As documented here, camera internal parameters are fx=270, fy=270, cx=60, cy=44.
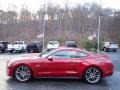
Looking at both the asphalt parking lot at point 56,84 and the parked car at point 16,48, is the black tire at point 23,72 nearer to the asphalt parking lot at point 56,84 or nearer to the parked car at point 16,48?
the asphalt parking lot at point 56,84

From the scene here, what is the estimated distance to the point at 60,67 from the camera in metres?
10.4

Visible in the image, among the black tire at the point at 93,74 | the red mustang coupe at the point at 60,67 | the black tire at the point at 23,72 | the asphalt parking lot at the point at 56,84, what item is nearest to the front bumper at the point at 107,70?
the red mustang coupe at the point at 60,67

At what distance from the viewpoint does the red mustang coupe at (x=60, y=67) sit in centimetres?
1035

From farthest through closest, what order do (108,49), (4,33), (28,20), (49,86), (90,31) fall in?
(28,20) < (90,31) < (4,33) < (108,49) < (49,86)

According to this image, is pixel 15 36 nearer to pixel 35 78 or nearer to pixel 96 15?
pixel 96 15

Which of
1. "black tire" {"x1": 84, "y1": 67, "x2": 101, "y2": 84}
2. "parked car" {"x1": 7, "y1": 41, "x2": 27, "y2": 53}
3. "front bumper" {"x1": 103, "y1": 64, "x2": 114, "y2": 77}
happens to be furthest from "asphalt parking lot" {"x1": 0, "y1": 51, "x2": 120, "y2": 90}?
"parked car" {"x1": 7, "y1": 41, "x2": 27, "y2": 53}

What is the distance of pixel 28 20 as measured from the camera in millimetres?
69625

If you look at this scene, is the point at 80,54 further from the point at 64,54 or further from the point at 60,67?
the point at 60,67

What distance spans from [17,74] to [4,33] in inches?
2021

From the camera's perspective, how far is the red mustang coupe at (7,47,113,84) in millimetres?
10352

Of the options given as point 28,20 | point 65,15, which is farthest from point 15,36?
point 65,15

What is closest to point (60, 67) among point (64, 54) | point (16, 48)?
point (64, 54)

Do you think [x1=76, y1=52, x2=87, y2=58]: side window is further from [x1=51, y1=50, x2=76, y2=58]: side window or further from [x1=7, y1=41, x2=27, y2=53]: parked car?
[x1=7, y1=41, x2=27, y2=53]: parked car

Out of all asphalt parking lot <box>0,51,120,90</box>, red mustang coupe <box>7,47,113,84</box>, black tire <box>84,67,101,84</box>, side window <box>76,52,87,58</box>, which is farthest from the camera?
side window <box>76,52,87,58</box>
